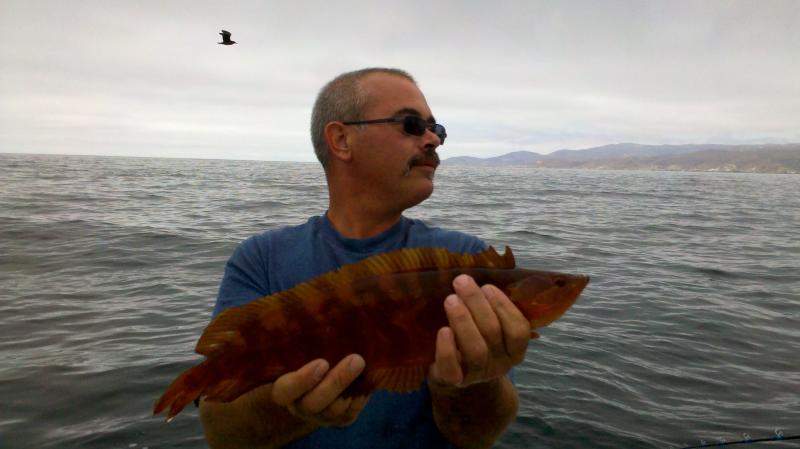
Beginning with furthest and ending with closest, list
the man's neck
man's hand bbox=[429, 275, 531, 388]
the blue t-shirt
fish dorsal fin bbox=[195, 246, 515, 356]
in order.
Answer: the man's neck
the blue t-shirt
fish dorsal fin bbox=[195, 246, 515, 356]
man's hand bbox=[429, 275, 531, 388]

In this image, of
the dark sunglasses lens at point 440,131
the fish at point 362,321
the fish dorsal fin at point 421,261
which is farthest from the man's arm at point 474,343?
the dark sunglasses lens at point 440,131

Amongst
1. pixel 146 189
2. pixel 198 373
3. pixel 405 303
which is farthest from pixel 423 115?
pixel 146 189

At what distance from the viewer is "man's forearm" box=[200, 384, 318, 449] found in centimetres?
268

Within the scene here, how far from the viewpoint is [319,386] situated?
92.0 inches

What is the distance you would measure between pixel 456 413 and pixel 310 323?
1.07m

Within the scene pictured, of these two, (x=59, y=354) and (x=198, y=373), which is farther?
(x=59, y=354)

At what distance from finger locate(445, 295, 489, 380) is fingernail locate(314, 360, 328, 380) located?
630 millimetres

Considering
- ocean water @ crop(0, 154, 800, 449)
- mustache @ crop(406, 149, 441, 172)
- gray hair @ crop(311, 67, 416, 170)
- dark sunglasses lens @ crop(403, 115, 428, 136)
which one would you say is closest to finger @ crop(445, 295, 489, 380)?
mustache @ crop(406, 149, 441, 172)

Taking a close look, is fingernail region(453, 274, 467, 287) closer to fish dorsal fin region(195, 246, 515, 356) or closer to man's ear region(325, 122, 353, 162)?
fish dorsal fin region(195, 246, 515, 356)

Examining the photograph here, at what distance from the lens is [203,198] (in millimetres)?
31328

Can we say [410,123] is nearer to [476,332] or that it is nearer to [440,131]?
[440,131]

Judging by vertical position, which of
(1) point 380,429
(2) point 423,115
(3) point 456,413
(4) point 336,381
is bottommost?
(1) point 380,429

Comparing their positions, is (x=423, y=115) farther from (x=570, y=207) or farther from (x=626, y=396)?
(x=570, y=207)

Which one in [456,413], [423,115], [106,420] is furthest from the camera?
[106,420]
